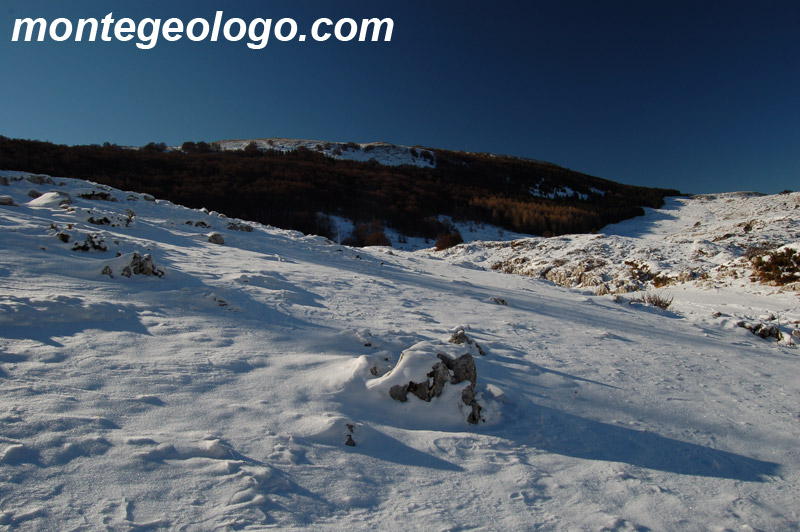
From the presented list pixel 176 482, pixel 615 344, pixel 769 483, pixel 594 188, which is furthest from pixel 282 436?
pixel 594 188

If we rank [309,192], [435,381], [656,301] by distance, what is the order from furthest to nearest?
[309,192] < [656,301] < [435,381]

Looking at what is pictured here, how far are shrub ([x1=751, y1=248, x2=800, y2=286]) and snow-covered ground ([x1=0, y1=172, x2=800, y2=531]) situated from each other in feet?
13.0

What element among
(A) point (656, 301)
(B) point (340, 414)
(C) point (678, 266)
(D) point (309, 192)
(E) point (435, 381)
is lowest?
(B) point (340, 414)

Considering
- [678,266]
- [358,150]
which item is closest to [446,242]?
[678,266]

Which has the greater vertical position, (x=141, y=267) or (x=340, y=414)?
(x=141, y=267)

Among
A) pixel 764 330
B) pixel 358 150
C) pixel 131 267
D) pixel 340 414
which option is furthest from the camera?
pixel 358 150

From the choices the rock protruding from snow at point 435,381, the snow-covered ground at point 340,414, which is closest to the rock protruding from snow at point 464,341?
the snow-covered ground at point 340,414

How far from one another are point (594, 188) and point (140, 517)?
5279cm

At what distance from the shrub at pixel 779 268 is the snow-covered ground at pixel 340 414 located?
396cm

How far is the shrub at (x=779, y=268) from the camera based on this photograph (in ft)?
27.4

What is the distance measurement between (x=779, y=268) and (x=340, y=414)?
421 inches

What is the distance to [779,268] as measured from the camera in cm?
862

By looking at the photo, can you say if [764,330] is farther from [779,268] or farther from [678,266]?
[678,266]

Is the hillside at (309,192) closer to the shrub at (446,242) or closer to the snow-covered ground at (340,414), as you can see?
the shrub at (446,242)
